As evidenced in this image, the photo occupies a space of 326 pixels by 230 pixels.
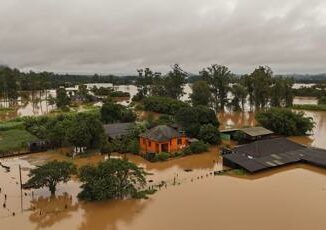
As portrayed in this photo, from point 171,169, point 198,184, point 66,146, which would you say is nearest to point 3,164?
point 66,146

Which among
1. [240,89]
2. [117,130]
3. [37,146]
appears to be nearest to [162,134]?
[117,130]

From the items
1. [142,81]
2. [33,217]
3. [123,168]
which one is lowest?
[33,217]

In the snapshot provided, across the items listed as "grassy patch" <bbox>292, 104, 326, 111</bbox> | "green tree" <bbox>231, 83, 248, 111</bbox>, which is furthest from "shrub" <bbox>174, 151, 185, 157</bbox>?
"grassy patch" <bbox>292, 104, 326, 111</bbox>

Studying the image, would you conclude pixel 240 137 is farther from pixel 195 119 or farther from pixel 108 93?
pixel 108 93

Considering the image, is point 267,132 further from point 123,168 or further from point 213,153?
point 123,168

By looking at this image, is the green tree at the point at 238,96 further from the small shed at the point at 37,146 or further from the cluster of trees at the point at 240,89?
the small shed at the point at 37,146

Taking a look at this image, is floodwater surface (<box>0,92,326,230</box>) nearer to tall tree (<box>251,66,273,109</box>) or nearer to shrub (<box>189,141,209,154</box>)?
shrub (<box>189,141,209,154</box>)
